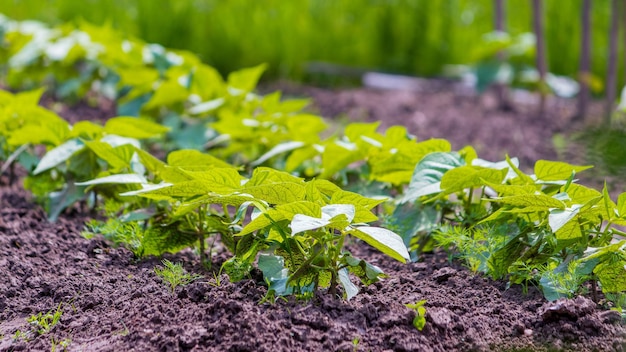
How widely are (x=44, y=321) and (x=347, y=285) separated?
72cm

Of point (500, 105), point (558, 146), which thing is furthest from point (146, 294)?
point (500, 105)

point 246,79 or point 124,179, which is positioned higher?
point 124,179

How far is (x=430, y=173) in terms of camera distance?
2143 millimetres

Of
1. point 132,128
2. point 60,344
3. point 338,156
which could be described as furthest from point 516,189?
point 132,128

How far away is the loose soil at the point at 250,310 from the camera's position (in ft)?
5.50

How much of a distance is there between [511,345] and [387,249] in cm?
35

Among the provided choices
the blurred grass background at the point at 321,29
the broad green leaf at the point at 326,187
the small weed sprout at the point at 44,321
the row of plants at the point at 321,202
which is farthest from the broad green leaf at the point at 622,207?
the blurred grass background at the point at 321,29

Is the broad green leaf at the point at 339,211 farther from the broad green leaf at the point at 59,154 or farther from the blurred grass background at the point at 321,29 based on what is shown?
the blurred grass background at the point at 321,29

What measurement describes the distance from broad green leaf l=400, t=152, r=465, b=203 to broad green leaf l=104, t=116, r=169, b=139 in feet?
2.94

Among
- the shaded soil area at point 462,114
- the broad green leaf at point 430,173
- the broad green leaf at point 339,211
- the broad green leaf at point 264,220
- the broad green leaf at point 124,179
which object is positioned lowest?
the shaded soil area at point 462,114

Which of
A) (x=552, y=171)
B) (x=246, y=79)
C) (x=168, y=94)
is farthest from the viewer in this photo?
(x=246, y=79)

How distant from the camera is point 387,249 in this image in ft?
5.74

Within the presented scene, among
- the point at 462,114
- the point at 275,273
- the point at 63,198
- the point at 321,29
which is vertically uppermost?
the point at 275,273

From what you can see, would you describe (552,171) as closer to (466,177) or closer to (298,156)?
(466,177)
